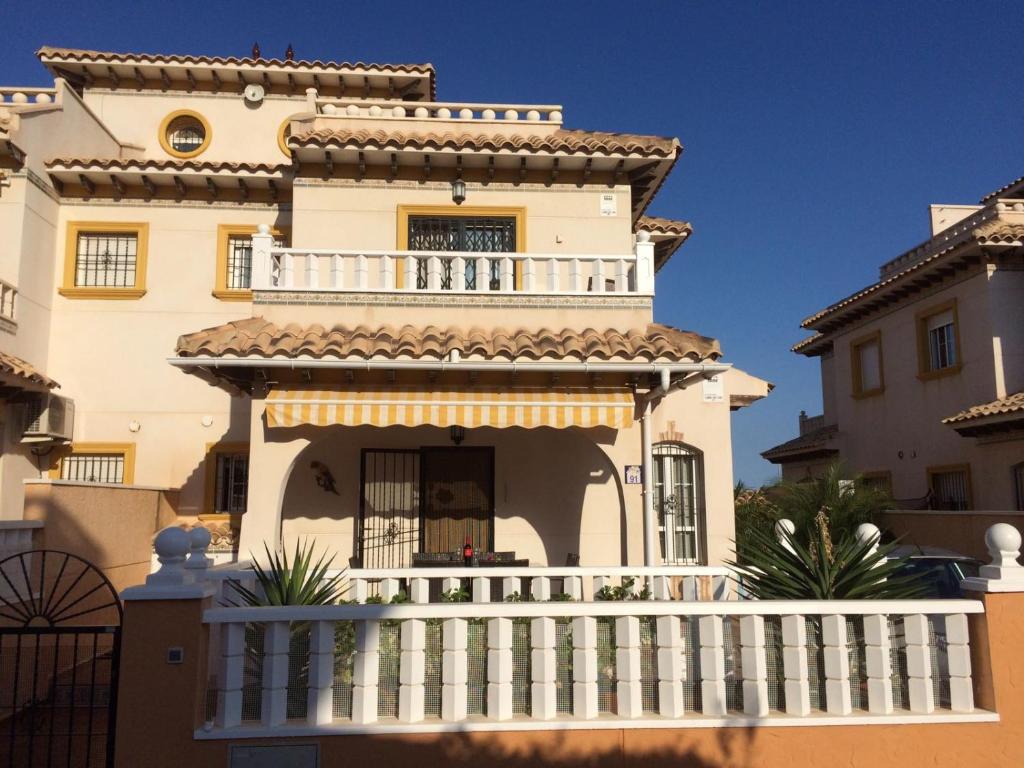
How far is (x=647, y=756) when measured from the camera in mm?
6129

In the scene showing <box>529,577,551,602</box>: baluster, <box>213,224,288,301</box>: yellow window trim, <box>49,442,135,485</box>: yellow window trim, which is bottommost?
<box>529,577,551,602</box>: baluster

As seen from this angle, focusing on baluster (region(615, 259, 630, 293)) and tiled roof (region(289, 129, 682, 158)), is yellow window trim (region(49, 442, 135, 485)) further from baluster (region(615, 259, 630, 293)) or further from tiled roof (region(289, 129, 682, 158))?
baluster (region(615, 259, 630, 293))

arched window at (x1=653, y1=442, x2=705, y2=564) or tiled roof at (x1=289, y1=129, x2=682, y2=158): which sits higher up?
tiled roof at (x1=289, y1=129, x2=682, y2=158)

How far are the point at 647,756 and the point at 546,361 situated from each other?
22.0 feet

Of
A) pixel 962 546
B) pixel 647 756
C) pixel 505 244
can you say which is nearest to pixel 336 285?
pixel 505 244

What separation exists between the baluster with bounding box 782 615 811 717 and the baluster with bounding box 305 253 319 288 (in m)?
10.2

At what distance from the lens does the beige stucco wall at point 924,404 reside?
71.3 ft

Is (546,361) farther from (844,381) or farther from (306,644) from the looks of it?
(844,381)

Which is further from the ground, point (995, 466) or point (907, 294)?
point (907, 294)

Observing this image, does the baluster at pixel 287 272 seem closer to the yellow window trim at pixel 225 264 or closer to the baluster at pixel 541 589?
the yellow window trim at pixel 225 264

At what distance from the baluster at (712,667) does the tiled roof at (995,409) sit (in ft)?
56.3

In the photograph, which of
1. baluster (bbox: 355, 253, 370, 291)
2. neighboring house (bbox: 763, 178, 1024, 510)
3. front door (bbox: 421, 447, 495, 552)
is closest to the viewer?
baluster (bbox: 355, 253, 370, 291)

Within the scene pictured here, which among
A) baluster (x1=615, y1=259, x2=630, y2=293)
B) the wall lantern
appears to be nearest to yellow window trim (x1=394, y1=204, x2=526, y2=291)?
the wall lantern

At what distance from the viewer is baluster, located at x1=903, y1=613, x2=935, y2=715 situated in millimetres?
6398
